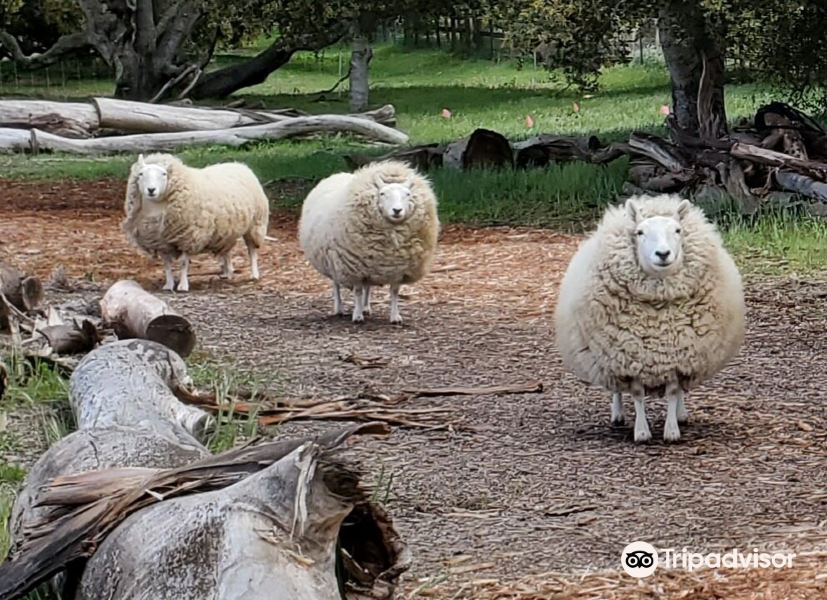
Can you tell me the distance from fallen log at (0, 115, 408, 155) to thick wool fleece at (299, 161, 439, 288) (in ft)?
40.4

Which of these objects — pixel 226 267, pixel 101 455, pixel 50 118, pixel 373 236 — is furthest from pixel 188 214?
pixel 50 118

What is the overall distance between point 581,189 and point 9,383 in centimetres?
876

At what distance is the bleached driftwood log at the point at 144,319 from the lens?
758 cm

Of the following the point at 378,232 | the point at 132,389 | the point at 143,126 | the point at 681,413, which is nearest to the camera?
the point at 132,389

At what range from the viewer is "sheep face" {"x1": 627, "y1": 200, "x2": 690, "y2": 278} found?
645cm

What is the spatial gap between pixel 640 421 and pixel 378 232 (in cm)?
348

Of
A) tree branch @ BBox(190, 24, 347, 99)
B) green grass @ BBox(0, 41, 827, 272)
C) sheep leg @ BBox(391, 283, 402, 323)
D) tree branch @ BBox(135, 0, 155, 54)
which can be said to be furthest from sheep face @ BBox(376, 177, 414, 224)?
tree branch @ BBox(190, 24, 347, 99)

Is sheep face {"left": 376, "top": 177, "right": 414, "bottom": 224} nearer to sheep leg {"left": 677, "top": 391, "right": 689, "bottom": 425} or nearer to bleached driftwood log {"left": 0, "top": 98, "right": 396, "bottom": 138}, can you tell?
sheep leg {"left": 677, "top": 391, "right": 689, "bottom": 425}

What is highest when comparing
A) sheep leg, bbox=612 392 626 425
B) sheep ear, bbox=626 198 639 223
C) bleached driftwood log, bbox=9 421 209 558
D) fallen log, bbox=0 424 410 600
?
sheep ear, bbox=626 198 639 223

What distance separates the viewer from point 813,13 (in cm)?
1432

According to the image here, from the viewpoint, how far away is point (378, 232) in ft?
31.7

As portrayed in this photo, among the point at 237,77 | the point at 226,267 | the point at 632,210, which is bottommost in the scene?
the point at 237,77

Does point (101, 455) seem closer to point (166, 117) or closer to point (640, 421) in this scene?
point (640, 421)

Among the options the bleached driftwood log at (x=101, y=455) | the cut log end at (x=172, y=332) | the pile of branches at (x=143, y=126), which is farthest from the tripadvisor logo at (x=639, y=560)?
the pile of branches at (x=143, y=126)
